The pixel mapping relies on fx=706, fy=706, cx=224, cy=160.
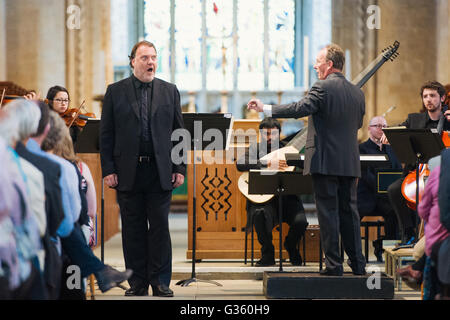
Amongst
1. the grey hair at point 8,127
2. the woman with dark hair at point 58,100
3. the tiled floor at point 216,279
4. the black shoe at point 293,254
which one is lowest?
the tiled floor at point 216,279

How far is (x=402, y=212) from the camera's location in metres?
6.88

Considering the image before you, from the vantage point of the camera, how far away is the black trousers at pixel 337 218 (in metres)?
5.00

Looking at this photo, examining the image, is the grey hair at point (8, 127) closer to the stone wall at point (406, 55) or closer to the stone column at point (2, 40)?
the stone column at point (2, 40)

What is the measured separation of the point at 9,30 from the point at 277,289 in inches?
322

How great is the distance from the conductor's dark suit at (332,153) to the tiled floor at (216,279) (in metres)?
0.72

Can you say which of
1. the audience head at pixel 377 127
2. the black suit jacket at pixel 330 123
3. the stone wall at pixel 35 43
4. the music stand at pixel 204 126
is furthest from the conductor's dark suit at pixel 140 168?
the stone wall at pixel 35 43

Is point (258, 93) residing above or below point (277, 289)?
above

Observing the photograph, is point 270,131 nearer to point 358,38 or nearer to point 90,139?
point 90,139

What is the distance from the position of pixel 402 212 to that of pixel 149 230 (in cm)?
286

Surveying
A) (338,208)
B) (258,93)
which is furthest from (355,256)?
(258,93)

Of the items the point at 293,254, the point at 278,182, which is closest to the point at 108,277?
the point at 278,182

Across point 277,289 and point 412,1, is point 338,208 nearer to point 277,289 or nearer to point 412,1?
point 277,289

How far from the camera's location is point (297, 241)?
679cm
